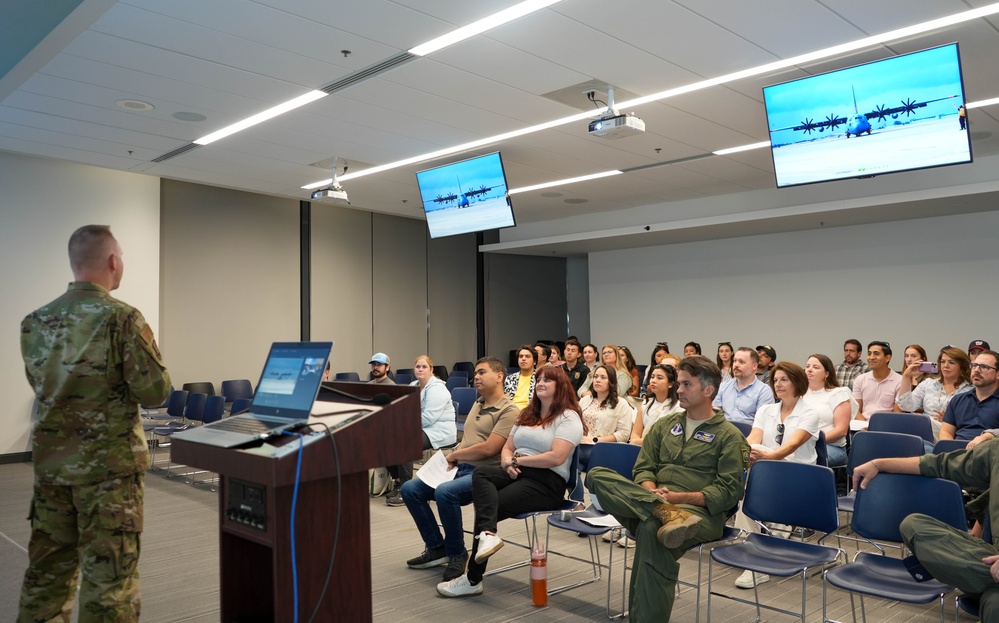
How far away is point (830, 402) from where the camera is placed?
18.3ft

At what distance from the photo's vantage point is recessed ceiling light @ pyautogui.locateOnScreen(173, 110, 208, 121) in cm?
696

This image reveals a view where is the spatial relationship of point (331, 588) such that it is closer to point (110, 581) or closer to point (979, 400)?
point (110, 581)

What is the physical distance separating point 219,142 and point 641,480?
20.1ft

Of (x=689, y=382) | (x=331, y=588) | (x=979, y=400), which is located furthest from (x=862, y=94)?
(x=331, y=588)

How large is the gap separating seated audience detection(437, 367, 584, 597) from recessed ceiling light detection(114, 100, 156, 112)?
4570 millimetres

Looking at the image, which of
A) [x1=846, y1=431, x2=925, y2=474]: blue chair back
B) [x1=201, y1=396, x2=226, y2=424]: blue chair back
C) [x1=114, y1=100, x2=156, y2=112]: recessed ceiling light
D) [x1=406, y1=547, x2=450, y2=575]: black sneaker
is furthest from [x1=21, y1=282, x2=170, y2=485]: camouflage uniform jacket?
[x1=201, y1=396, x2=226, y2=424]: blue chair back

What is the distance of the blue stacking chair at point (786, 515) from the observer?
3.46 metres

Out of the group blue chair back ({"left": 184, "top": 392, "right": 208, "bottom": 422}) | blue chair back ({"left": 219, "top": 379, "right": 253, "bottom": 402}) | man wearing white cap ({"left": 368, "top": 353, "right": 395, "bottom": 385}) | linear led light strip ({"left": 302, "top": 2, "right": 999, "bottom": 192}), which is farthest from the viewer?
blue chair back ({"left": 219, "top": 379, "right": 253, "bottom": 402})

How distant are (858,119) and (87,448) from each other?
552cm

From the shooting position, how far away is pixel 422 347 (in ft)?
45.7

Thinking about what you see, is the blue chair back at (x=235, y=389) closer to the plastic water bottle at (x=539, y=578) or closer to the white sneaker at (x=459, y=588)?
the white sneaker at (x=459, y=588)

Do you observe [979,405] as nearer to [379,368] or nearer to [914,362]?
[914,362]

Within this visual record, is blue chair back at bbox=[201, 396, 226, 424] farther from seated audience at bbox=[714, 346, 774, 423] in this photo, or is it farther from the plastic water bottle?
seated audience at bbox=[714, 346, 774, 423]

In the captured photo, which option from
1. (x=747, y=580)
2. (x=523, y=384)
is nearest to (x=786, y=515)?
(x=747, y=580)
